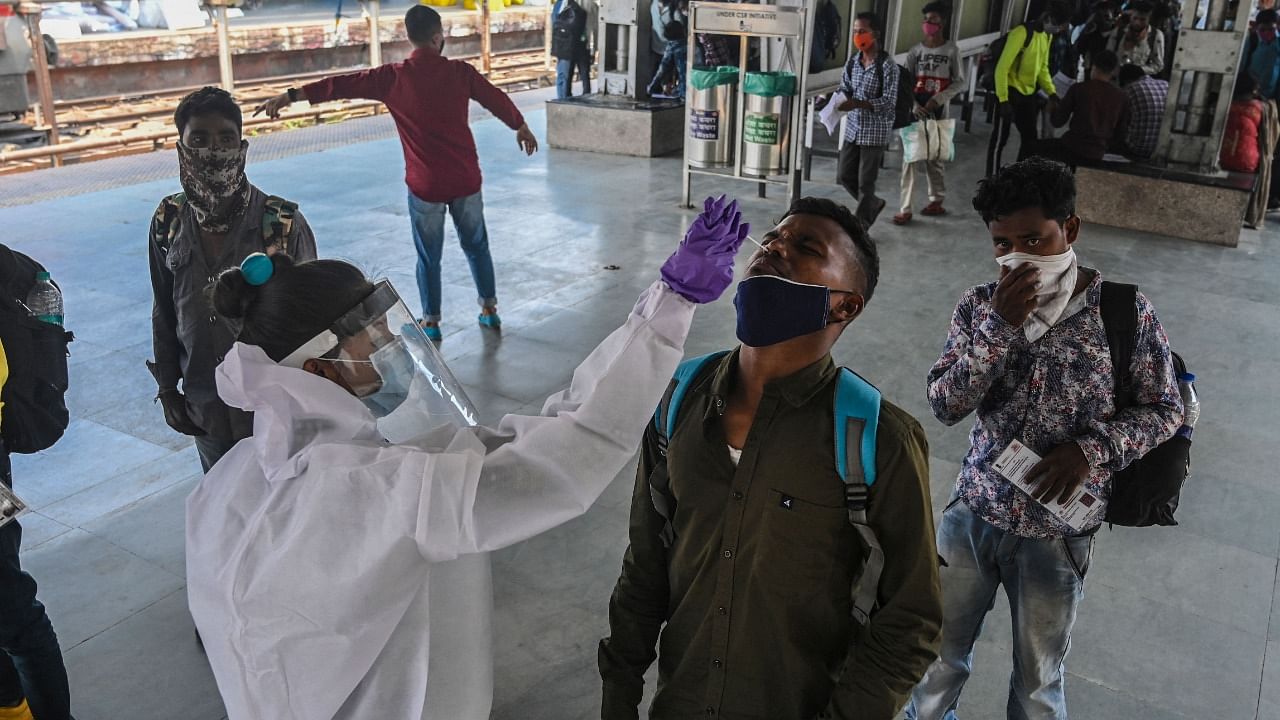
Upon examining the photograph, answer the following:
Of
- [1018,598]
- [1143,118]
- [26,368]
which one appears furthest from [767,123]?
[26,368]

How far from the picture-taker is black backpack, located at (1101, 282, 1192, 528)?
217 cm

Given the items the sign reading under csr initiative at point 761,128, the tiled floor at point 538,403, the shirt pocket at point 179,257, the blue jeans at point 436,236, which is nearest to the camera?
the shirt pocket at point 179,257

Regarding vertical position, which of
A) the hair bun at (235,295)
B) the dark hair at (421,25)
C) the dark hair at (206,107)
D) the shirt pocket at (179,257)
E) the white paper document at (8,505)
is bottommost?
the white paper document at (8,505)

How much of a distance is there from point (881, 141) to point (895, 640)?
685cm

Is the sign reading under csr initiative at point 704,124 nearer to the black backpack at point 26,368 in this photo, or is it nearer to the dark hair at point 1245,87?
the dark hair at point 1245,87

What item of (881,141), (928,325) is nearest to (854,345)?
(928,325)

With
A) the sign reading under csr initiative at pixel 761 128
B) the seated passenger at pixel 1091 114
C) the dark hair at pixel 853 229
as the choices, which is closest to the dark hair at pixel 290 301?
the dark hair at pixel 853 229

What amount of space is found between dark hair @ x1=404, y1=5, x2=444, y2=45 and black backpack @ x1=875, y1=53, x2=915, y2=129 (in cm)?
390

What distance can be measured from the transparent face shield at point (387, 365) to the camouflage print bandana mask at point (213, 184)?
49.9 inches

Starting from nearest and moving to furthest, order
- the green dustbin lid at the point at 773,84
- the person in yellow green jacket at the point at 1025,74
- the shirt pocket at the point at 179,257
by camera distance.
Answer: the shirt pocket at the point at 179,257 < the green dustbin lid at the point at 773,84 < the person in yellow green jacket at the point at 1025,74

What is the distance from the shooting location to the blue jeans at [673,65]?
11.7 m

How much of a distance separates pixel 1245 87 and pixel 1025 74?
190 centimetres

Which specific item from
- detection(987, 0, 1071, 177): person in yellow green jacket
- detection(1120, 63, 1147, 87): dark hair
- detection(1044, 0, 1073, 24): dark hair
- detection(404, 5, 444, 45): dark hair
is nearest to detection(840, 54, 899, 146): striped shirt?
detection(987, 0, 1071, 177): person in yellow green jacket

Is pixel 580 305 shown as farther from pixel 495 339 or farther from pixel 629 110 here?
pixel 629 110
